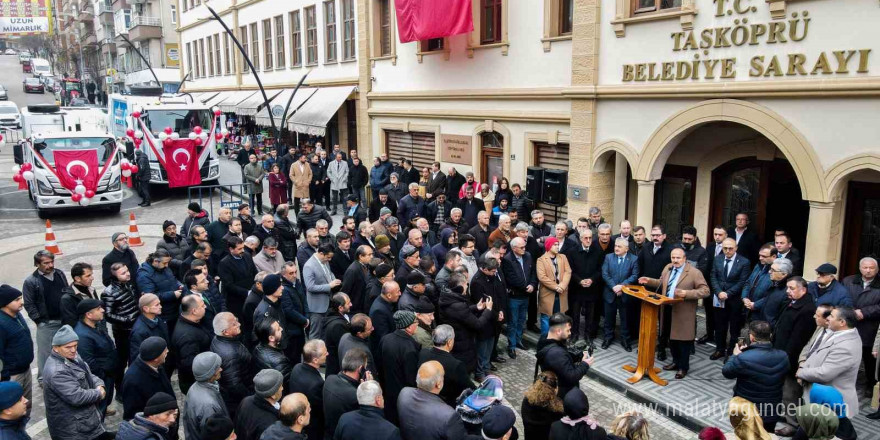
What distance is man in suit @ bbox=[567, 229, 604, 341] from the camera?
9125mm

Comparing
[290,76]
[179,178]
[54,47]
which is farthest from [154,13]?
[54,47]

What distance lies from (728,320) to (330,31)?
18457mm

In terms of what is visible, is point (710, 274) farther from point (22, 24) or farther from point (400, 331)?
point (22, 24)

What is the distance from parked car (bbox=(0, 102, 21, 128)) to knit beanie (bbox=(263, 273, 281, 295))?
137 feet

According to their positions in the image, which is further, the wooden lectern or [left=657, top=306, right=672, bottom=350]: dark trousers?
[left=657, top=306, right=672, bottom=350]: dark trousers

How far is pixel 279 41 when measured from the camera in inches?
1061

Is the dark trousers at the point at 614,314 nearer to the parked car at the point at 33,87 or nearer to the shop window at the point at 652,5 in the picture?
the shop window at the point at 652,5

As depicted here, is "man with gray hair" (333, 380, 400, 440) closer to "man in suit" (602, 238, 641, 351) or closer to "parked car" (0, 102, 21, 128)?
"man in suit" (602, 238, 641, 351)

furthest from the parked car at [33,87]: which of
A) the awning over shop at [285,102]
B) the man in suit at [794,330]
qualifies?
the man in suit at [794,330]

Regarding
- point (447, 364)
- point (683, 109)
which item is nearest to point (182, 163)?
point (683, 109)

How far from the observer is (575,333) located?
960 cm

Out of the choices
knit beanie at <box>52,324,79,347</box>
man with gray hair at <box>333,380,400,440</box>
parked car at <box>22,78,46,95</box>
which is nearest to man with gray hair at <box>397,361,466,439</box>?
man with gray hair at <box>333,380,400,440</box>

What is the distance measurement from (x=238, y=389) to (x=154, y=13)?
54.4m

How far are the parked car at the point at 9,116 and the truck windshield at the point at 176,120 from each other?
24.0 metres
